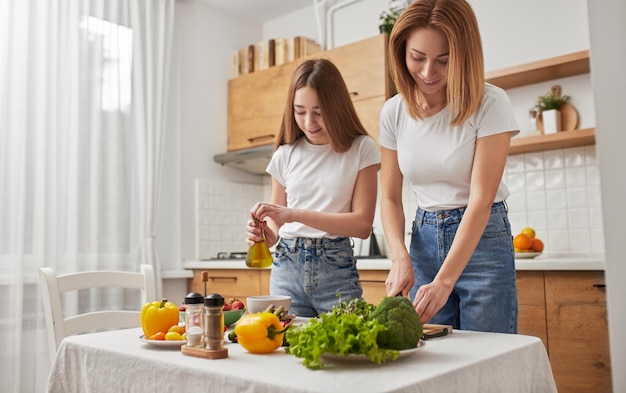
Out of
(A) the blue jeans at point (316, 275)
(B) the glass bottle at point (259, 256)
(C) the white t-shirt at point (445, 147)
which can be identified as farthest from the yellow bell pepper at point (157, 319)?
(C) the white t-shirt at point (445, 147)

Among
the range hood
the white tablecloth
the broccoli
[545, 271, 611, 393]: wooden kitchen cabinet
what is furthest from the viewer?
the range hood

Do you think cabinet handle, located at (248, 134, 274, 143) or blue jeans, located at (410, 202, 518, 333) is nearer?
blue jeans, located at (410, 202, 518, 333)

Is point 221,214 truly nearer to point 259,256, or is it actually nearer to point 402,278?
point 259,256

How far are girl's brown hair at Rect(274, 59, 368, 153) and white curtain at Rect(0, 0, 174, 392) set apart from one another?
1703 mm

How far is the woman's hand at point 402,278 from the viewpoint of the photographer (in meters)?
1.44

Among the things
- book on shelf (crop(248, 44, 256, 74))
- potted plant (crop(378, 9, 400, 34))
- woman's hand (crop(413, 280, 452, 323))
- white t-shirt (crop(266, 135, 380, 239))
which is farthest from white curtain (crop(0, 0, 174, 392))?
woman's hand (crop(413, 280, 452, 323))

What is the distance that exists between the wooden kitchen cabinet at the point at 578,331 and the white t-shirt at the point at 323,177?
1.06 metres

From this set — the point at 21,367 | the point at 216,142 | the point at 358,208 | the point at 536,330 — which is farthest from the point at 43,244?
the point at 536,330

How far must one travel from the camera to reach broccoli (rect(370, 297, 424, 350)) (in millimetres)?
1029

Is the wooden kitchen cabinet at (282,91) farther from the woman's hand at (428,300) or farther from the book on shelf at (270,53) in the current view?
the woman's hand at (428,300)

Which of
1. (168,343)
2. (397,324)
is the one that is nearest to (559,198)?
(397,324)

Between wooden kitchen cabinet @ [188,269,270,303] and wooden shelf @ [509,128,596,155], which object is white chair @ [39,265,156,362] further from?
wooden shelf @ [509,128,596,155]

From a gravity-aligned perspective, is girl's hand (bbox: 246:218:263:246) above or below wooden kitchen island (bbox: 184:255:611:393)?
above

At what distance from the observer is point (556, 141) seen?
275 centimetres
